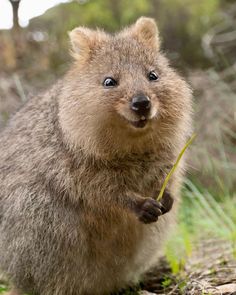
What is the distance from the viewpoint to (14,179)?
14.9ft

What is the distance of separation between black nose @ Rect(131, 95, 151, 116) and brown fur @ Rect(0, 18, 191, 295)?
0.49ft

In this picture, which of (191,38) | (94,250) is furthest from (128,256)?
(191,38)

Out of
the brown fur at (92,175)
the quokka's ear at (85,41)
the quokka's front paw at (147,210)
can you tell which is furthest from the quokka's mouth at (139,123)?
the quokka's ear at (85,41)

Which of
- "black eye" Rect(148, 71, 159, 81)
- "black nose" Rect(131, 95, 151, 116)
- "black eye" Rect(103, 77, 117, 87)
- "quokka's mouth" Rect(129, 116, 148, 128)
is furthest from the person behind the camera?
"black eye" Rect(148, 71, 159, 81)

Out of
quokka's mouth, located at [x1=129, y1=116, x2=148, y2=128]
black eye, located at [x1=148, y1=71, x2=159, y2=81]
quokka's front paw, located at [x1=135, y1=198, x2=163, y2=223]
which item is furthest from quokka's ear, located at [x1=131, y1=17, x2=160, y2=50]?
quokka's front paw, located at [x1=135, y1=198, x2=163, y2=223]

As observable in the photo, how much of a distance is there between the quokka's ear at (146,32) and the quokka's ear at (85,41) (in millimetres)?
268

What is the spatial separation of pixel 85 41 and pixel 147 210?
59.3 inches

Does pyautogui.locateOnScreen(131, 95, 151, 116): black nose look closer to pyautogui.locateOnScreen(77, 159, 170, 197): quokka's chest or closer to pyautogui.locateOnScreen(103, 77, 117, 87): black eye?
pyautogui.locateOnScreen(103, 77, 117, 87): black eye

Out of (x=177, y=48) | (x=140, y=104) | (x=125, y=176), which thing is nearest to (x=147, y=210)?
(x=125, y=176)

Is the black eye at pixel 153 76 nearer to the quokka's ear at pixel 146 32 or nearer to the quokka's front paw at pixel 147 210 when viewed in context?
the quokka's ear at pixel 146 32

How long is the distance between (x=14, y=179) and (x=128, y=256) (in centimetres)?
108

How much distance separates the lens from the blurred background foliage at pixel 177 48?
29.8ft

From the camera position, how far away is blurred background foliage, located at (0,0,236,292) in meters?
9.09

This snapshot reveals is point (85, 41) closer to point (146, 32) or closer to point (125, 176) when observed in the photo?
point (146, 32)
